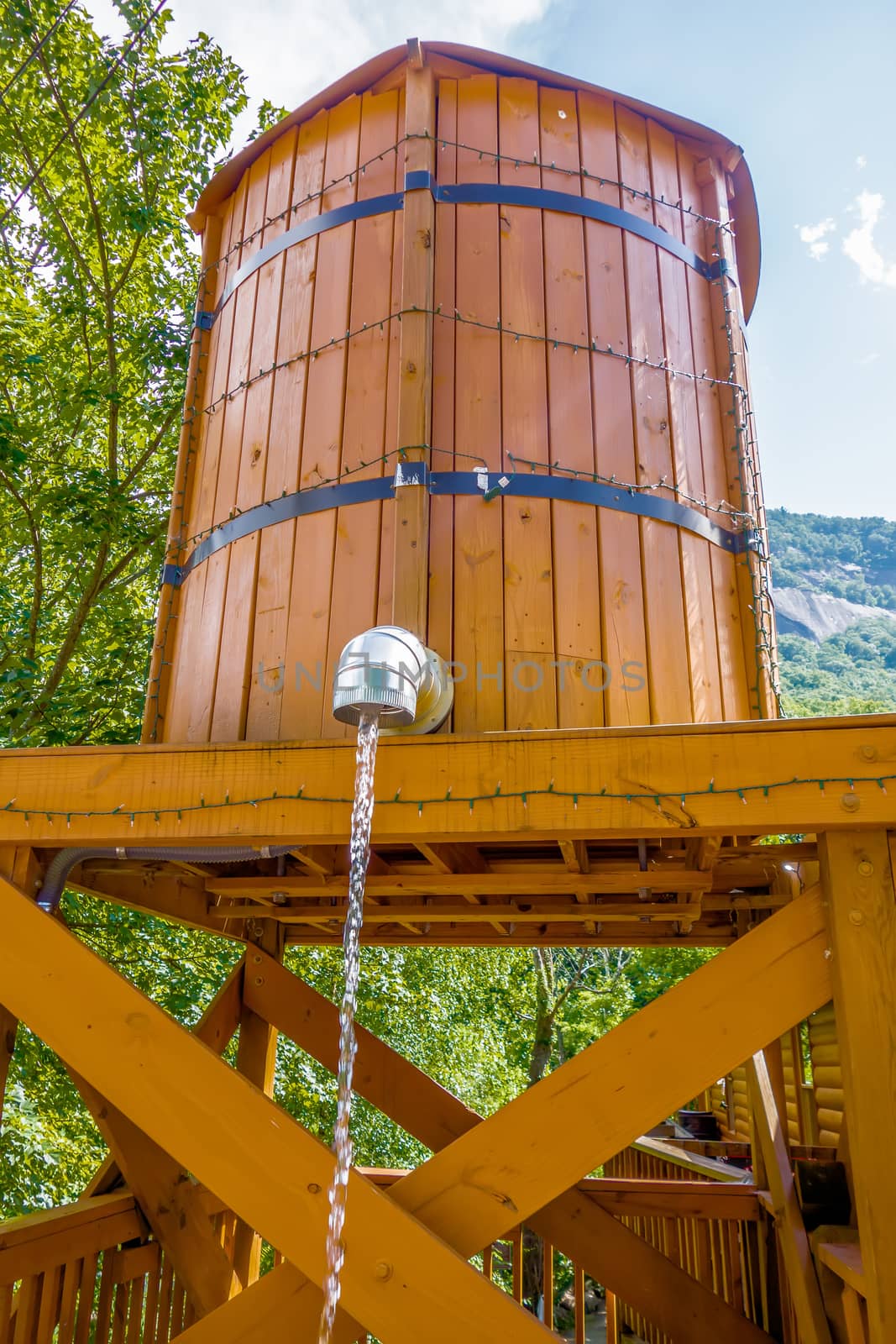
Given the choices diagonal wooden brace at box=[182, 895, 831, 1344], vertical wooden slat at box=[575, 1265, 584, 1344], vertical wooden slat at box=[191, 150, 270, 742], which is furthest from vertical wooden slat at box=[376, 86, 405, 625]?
vertical wooden slat at box=[575, 1265, 584, 1344]

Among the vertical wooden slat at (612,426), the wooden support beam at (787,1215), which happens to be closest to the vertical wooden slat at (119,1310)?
the wooden support beam at (787,1215)

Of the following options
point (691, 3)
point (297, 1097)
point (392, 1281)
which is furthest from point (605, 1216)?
point (691, 3)

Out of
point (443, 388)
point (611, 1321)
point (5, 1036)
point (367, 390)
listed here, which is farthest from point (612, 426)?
point (611, 1321)

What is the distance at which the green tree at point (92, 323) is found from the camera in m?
7.57

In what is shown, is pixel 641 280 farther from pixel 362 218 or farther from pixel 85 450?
pixel 85 450

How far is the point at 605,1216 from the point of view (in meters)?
4.41

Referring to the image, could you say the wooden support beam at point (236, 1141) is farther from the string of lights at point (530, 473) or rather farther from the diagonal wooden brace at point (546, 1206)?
the diagonal wooden brace at point (546, 1206)

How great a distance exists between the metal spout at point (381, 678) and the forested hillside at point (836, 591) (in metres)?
55.6

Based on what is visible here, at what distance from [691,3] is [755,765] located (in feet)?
24.2

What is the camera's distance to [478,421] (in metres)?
3.20

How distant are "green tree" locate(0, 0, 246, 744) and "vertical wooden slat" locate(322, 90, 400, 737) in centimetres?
430

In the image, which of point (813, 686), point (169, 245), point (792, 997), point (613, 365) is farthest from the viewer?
point (813, 686)

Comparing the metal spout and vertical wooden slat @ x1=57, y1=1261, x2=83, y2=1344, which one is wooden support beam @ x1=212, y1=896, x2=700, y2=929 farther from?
the metal spout

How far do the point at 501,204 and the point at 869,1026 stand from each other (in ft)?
9.20
